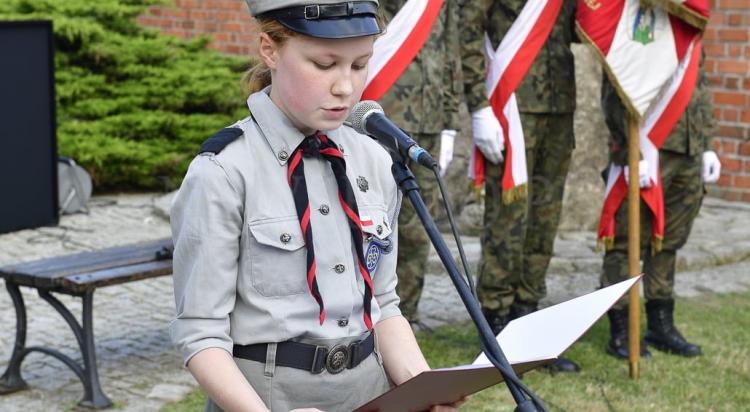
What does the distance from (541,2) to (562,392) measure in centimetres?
166

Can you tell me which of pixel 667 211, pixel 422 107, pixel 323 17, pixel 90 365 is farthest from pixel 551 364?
pixel 323 17

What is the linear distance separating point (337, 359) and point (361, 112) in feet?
1.55

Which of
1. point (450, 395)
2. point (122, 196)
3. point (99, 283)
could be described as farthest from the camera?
point (122, 196)

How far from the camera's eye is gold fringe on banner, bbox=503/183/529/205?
5500 millimetres

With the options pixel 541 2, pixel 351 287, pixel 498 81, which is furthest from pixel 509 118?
pixel 351 287

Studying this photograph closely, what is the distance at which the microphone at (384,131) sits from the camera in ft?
7.20

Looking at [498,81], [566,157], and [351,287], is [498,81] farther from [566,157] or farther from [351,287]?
[351,287]

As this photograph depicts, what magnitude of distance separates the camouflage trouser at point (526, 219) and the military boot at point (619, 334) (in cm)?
36

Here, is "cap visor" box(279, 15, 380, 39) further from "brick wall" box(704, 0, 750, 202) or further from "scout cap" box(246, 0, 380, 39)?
"brick wall" box(704, 0, 750, 202)

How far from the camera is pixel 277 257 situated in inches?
92.4

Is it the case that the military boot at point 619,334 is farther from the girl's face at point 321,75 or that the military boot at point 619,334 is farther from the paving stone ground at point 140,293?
the girl's face at point 321,75

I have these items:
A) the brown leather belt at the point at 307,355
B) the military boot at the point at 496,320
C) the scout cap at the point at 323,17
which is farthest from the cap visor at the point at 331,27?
the military boot at the point at 496,320

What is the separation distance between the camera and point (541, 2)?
17.9 ft

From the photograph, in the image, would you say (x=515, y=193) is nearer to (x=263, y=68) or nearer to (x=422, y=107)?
(x=422, y=107)
